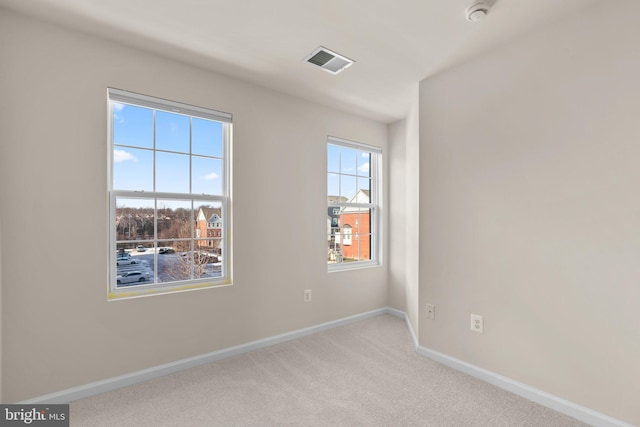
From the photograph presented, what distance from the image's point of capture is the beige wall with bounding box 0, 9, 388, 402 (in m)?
1.97

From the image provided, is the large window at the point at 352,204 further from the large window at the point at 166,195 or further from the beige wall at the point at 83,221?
the large window at the point at 166,195

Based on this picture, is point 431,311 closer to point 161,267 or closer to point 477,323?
point 477,323

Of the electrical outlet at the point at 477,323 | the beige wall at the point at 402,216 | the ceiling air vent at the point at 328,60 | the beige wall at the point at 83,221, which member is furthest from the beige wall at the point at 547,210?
the beige wall at the point at 83,221

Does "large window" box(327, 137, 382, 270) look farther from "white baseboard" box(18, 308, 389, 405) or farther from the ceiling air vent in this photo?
the ceiling air vent

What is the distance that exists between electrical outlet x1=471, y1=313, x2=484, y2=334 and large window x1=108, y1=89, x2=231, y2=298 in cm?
213

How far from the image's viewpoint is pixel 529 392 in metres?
2.15

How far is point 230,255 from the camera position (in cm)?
286

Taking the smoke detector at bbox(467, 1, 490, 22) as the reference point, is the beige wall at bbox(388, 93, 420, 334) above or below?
below

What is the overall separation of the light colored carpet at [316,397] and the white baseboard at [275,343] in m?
0.05

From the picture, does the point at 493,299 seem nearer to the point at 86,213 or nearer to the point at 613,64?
the point at 613,64

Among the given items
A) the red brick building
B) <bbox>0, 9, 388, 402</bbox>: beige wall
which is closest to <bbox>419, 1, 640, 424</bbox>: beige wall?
<bbox>0, 9, 388, 402</bbox>: beige wall

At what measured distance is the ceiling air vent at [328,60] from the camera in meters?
2.44

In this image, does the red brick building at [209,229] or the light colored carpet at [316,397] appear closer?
the light colored carpet at [316,397]

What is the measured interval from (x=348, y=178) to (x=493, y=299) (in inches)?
82.9
